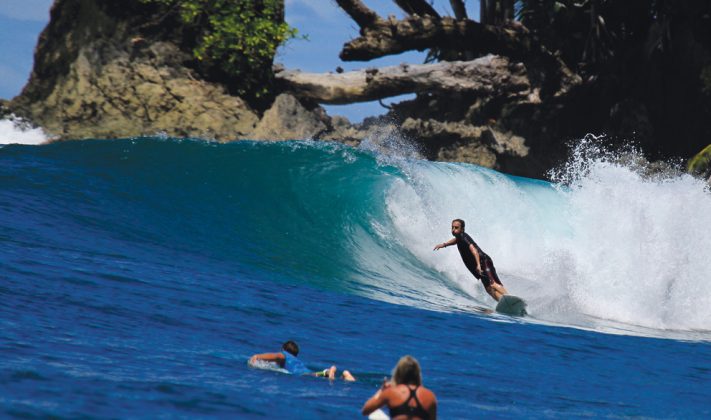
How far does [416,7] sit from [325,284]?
17.9 metres

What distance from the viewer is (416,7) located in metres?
29.9

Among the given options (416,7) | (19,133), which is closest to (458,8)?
(416,7)

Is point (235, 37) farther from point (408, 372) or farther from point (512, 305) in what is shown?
point (408, 372)

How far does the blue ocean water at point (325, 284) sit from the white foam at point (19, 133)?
13.2ft

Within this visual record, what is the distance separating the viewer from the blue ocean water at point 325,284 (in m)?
7.46

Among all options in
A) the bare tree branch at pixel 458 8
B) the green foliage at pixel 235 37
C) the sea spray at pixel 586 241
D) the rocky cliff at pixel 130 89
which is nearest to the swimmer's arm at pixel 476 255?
the sea spray at pixel 586 241

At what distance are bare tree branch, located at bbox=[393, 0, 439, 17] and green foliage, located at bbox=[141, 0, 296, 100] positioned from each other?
→ 3977 millimetres

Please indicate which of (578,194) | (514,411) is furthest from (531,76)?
(514,411)

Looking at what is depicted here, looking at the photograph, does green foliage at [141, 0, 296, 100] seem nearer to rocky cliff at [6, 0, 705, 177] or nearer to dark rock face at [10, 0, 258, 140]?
rocky cliff at [6, 0, 705, 177]

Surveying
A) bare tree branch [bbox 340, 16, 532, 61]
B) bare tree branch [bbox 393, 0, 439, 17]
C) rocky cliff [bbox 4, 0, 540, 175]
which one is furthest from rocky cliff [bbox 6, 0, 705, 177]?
bare tree branch [bbox 393, 0, 439, 17]

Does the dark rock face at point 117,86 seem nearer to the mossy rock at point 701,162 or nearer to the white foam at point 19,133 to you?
the white foam at point 19,133

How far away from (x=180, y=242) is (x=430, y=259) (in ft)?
14.1

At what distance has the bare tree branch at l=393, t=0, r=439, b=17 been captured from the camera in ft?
97.8

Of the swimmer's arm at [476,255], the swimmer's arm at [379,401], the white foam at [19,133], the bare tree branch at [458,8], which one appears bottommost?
the swimmer's arm at [379,401]
